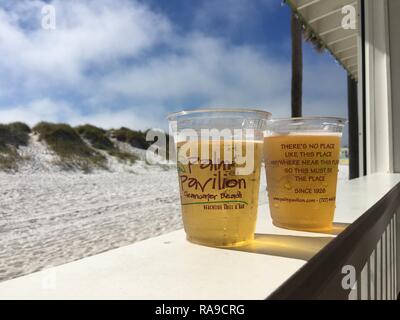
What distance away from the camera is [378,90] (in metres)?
1.42

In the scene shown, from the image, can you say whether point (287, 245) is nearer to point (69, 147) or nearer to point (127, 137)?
point (127, 137)

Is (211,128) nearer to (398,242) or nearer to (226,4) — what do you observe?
(398,242)

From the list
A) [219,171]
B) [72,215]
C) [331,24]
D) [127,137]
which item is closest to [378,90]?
[331,24]

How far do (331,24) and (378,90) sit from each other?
1.87 feet

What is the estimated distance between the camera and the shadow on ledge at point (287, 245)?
0.94 feet

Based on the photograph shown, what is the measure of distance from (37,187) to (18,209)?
0.41m

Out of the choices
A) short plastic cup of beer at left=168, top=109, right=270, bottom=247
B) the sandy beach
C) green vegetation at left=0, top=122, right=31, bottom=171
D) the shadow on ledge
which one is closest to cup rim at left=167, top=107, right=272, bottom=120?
short plastic cup of beer at left=168, top=109, right=270, bottom=247

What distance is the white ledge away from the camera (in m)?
0.20

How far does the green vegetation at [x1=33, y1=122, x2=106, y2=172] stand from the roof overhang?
1463 mm

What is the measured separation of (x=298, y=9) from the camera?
1.63 metres

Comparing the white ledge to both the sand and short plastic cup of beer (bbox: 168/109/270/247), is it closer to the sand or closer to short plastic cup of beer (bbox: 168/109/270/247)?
short plastic cup of beer (bbox: 168/109/270/247)

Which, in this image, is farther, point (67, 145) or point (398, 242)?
point (67, 145)

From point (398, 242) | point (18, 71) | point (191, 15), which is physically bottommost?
point (398, 242)
